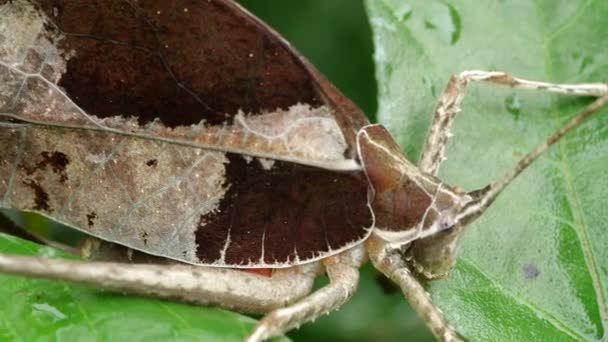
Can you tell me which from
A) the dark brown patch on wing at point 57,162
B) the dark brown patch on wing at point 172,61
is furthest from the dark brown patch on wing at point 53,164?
the dark brown patch on wing at point 172,61

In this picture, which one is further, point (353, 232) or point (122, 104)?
point (353, 232)

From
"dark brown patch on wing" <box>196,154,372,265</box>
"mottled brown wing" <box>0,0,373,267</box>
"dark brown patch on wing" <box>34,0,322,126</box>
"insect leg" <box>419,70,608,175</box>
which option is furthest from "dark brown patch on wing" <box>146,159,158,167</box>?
"insect leg" <box>419,70,608,175</box>

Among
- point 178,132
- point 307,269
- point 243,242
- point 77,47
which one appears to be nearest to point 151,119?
point 178,132

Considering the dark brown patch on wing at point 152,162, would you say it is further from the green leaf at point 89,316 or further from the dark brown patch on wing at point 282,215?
the green leaf at point 89,316

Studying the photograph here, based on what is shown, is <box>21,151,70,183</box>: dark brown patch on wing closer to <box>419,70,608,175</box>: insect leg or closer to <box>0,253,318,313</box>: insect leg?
<box>0,253,318,313</box>: insect leg

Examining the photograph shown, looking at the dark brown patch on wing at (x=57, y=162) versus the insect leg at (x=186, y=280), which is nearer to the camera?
the insect leg at (x=186, y=280)

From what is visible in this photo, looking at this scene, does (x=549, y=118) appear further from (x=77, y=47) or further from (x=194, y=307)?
(x=77, y=47)

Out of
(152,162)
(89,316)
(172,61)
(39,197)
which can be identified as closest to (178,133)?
(152,162)
